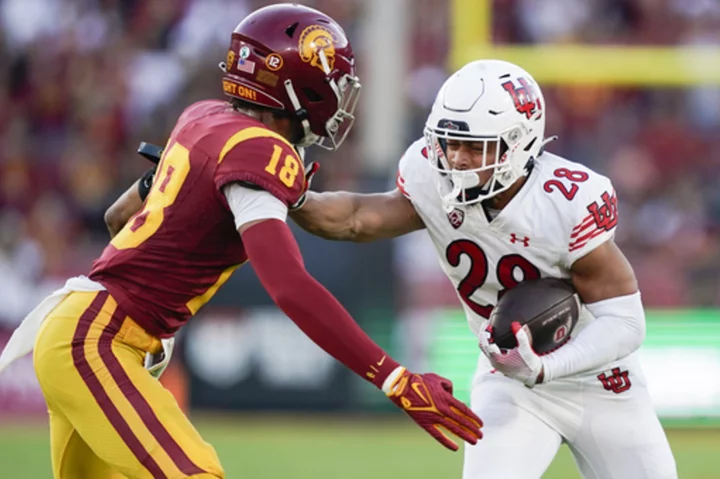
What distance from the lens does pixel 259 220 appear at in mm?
3123

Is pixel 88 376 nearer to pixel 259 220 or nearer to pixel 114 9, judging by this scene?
pixel 259 220

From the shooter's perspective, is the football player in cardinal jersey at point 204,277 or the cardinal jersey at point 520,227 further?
the cardinal jersey at point 520,227

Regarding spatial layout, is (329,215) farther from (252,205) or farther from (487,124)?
(252,205)

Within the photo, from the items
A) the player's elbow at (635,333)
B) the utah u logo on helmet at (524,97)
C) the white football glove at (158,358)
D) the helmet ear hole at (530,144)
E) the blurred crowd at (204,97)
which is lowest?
the blurred crowd at (204,97)

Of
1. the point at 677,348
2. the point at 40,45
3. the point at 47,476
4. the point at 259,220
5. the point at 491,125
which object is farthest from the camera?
the point at 40,45

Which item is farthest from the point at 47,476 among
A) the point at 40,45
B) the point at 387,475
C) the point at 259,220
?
the point at 40,45

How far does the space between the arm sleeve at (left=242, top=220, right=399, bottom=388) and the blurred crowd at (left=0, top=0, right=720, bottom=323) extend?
5979mm

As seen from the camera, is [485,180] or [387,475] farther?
[387,475]

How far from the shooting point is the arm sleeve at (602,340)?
361 centimetres

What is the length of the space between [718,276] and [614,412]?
205 inches

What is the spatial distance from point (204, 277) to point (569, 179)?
1163mm

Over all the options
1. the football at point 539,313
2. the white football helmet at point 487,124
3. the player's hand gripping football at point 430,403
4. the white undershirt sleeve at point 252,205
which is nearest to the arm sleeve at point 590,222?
the football at point 539,313

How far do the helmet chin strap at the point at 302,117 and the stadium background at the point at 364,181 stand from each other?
10.5 feet

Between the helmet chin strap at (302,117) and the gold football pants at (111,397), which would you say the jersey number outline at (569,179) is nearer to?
the helmet chin strap at (302,117)
